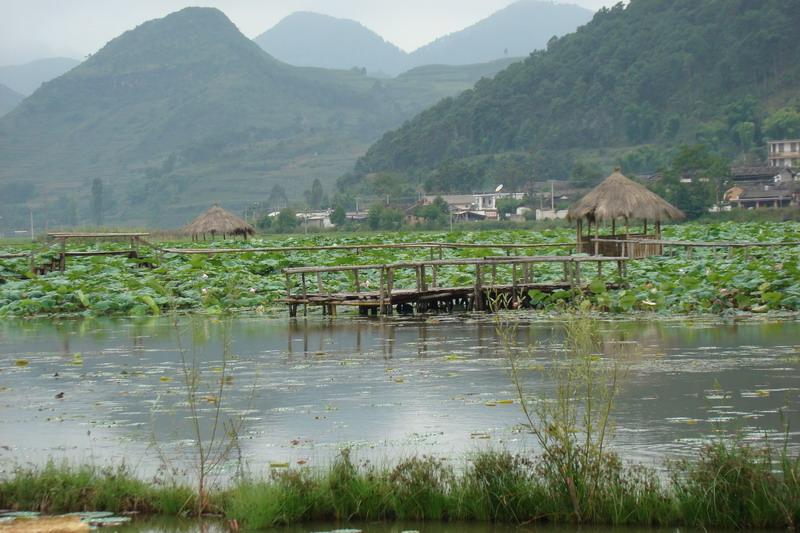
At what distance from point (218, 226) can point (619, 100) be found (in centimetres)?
6702

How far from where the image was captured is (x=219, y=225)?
42.8m

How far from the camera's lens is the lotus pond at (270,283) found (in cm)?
→ 1909

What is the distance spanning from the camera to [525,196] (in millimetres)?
88938

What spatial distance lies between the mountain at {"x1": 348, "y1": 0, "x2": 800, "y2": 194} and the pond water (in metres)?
77.7

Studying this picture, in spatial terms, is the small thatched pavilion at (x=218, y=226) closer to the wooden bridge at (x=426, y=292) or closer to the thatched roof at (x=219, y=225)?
the thatched roof at (x=219, y=225)

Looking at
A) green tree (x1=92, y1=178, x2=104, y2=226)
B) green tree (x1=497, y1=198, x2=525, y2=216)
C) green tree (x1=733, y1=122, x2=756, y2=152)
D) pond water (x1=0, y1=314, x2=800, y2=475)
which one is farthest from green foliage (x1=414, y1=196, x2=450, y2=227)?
green tree (x1=92, y1=178, x2=104, y2=226)

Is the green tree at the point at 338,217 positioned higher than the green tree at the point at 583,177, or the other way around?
the green tree at the point at 583,177

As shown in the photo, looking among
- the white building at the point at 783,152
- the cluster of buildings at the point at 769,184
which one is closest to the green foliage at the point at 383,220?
the cluster of buildings at the point at 769,184

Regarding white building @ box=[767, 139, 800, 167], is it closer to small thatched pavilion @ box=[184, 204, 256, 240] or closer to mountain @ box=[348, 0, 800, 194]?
mountain @ box=[348, 0, 800, 194]

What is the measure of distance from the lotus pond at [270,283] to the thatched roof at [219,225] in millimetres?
11507

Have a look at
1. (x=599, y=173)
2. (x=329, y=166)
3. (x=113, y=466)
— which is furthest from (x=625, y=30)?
(x=113, y=466)

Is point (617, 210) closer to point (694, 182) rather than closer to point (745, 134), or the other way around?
point (694, 182)

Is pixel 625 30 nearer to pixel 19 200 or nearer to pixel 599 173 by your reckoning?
pixel 599 173

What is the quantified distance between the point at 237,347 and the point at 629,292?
7.11m
